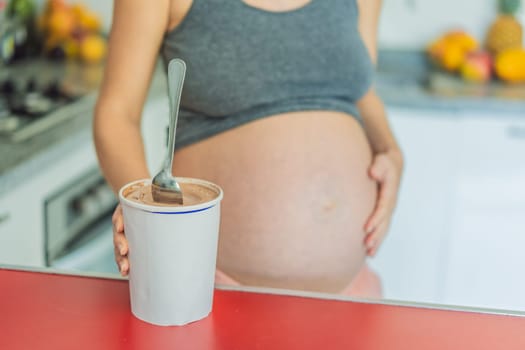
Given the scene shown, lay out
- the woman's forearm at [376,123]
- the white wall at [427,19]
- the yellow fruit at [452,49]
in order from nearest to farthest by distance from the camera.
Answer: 1. the woman's forearm at [376,123]
2. the yellow fruit at [452,49]
3. the white wall at [427,19]

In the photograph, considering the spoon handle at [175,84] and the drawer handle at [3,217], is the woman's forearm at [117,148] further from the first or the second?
the drawer handle at [3,217]

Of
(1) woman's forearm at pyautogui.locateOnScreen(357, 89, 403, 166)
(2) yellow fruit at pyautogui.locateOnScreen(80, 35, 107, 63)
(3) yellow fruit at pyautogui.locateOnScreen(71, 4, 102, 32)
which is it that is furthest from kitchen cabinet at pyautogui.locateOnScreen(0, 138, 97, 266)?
(3) yellow fruit at pyautogui.locateOnScreen(71, 4, 102, 32)

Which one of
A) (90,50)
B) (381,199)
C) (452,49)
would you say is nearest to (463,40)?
(452,49)

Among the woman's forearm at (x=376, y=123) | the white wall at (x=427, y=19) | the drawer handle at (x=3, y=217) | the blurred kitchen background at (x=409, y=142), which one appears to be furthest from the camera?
the white wall at (x=427, y=19)

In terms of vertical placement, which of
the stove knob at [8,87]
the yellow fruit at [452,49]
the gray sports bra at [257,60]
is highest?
the gray sports bra at [257,60]

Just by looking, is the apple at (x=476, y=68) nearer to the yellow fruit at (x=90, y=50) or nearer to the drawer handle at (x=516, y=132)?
the drawer handle at (x=516, y=132)

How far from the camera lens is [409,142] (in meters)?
2.17

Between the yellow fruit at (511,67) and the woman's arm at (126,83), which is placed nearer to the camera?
the woman's arm at (126,83)

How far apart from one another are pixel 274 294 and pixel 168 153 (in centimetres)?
21

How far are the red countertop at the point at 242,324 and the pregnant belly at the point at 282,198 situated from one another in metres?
0.28

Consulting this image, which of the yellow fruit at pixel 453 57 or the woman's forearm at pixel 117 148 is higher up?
the woman's forearm at pixel 117 148

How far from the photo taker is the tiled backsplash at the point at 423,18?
103 inches

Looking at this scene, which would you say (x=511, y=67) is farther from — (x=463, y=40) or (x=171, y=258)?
(x=171, y=258)

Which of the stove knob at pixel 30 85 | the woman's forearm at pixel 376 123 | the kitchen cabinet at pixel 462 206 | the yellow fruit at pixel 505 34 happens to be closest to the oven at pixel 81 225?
the stove knob at pixel 30 85
